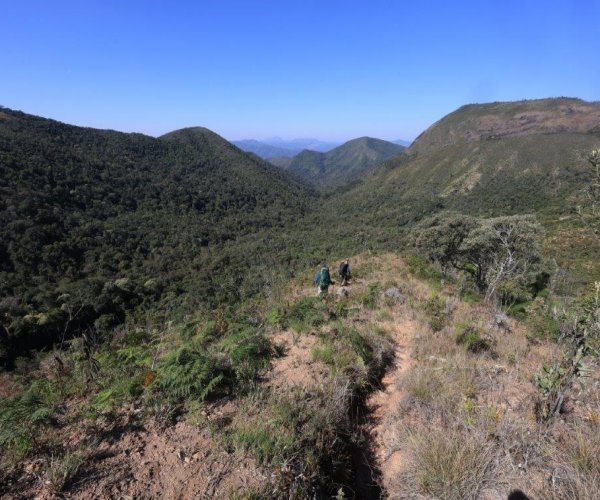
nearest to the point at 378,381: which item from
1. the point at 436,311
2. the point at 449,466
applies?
the point at 449,466

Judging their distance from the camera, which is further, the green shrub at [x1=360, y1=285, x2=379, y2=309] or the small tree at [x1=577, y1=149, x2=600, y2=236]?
the green shrub at [x1=360, y1=285, x2=379, y2=309]

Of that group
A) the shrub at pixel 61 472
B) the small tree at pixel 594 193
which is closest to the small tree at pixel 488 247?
the small tree at pixel 594 193

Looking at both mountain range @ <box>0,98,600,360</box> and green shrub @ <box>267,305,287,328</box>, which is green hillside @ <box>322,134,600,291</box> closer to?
mountain range @ <box>0,98,600,360</box>

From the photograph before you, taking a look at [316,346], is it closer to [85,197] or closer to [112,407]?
[112,407]

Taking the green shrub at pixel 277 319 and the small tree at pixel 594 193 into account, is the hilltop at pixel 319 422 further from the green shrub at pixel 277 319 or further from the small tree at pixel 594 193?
the small tree at pixel 594 193

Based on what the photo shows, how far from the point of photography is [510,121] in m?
149

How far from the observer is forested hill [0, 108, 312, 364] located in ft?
124

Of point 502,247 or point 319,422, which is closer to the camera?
point 319,422

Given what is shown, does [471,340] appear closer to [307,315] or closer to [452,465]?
[307,315]

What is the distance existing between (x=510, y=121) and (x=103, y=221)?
16611 centimetres

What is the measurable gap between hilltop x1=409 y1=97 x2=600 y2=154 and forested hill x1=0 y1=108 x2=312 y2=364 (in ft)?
313

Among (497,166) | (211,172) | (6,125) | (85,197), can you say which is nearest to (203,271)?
(85,197)

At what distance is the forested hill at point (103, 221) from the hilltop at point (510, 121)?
95534 mm

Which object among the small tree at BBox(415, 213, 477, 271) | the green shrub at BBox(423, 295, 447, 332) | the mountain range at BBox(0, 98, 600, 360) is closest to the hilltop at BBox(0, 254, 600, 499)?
the green shrub at BBox(423, 295, 447, 332)
